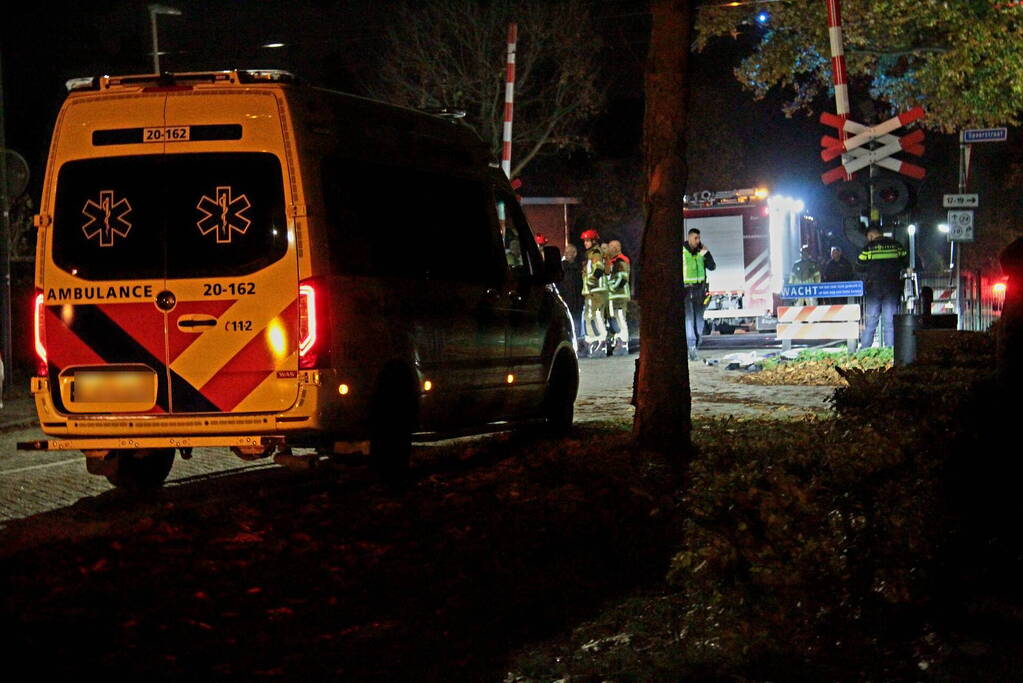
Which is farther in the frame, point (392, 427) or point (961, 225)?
point (961, 225)

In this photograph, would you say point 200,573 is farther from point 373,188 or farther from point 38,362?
point 373,188

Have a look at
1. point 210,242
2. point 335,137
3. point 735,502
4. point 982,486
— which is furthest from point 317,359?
point 982,486

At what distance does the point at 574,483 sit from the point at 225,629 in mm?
3139

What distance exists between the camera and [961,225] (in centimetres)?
2262

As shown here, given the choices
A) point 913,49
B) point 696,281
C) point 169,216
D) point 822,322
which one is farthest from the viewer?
point 696,281

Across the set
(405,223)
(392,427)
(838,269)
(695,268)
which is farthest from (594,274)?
(392,427)

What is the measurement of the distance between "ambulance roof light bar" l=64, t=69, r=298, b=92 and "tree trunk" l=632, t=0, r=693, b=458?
246 cm

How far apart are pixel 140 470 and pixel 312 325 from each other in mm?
2208

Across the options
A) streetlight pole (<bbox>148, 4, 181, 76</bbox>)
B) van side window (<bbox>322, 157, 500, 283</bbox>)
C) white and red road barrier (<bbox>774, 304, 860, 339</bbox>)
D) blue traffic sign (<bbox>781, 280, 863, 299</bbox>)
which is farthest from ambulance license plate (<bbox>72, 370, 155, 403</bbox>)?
streetlight pole (<bbox>148, 4, 181, 76</bbox>)

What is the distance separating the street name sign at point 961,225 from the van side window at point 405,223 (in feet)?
47.9

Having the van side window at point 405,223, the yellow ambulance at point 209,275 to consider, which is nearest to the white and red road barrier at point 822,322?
the van side window at point 405,223

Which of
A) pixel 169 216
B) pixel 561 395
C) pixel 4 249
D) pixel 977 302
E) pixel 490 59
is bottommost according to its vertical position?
pixel 561 395

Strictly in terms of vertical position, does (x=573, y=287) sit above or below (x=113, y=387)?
above

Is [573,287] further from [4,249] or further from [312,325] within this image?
[312,325]
